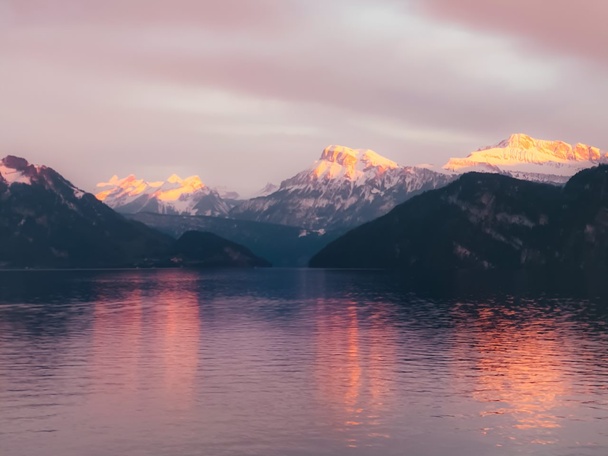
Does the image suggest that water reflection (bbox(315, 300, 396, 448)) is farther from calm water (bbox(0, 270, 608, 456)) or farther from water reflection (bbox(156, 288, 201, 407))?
water reflection (bbox(156, 288, 201, 407))

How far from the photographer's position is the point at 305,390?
9225 cm

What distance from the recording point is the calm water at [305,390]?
232 ft

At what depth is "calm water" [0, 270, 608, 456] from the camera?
70.8 meters

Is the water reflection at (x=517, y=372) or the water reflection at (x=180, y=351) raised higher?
the water reflection at (x=180, y=351)

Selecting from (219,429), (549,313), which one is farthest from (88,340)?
(549,313)

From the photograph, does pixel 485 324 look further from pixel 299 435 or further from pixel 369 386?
pixel 299 435

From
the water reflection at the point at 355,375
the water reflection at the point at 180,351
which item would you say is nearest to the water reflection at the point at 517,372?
the water reflection at the point at 355,375

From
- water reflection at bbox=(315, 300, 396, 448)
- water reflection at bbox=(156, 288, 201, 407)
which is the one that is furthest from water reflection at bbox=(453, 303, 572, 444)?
water reflection at bbox=(156, 288, 201, 407)

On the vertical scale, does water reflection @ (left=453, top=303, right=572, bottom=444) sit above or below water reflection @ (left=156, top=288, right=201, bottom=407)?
below

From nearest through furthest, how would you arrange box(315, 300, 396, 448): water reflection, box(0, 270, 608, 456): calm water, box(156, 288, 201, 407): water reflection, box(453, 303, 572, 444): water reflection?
box(0, 270, 608, 456): calm water, box(315, 300, 396, 448): water reflection, box(453, 303, 572, 444): water reflection, box(156, 288, 201, 407): water reflection

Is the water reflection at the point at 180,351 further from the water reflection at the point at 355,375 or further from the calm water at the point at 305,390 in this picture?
the water reflection at the point at 355,375

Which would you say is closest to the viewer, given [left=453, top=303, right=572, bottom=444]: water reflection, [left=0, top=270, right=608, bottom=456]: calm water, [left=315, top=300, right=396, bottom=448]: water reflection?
[left=0, top=270, right=608, bottom=456]: calm water

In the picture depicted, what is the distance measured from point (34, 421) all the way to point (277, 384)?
28.0 meters

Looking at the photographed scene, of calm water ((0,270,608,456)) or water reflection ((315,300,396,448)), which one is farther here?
water reflection ((315,300,396,448))
